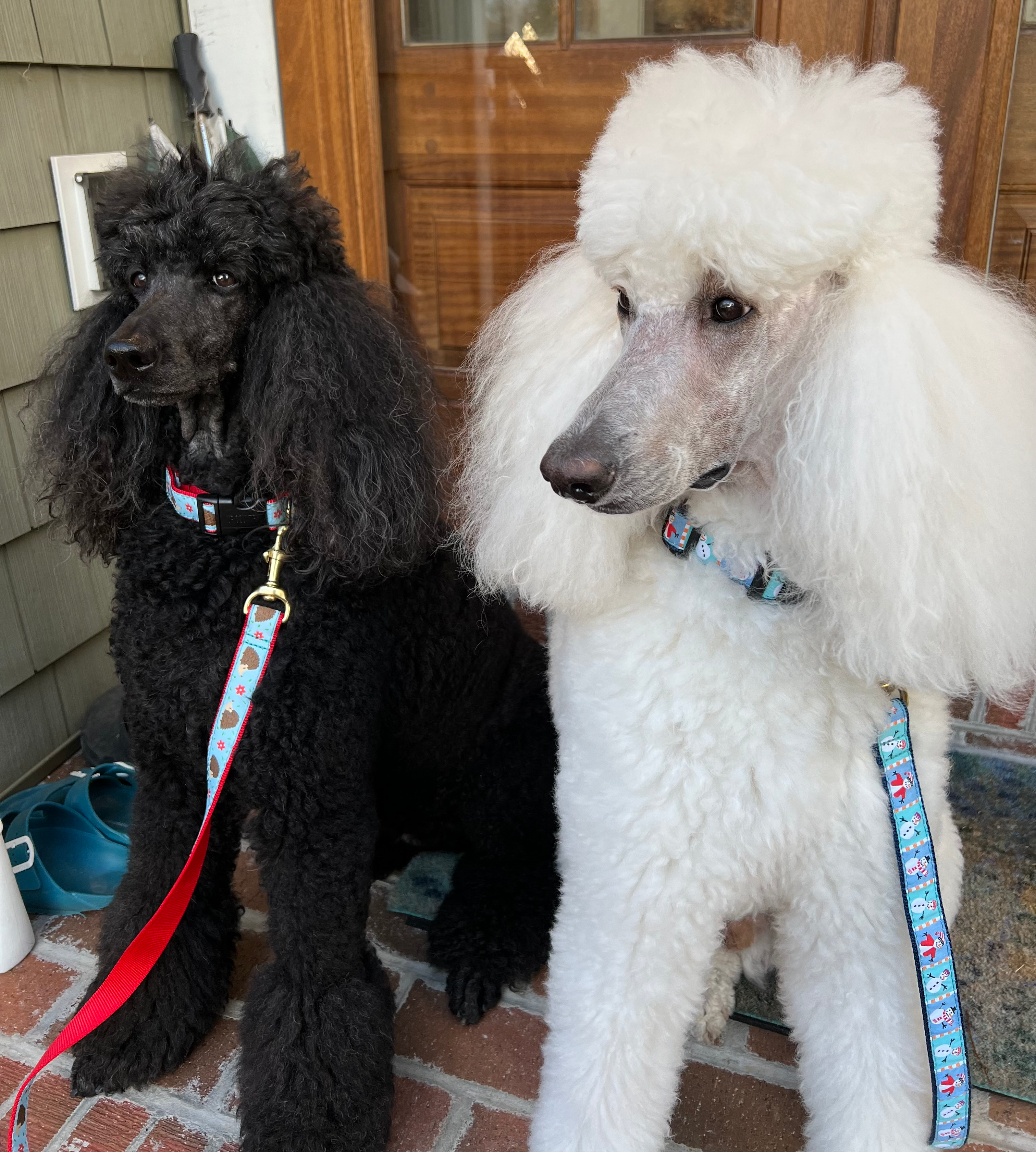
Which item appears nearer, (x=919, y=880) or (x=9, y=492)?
(x=919, y=880)

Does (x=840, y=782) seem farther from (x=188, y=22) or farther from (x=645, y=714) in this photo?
(x=188, y=22)

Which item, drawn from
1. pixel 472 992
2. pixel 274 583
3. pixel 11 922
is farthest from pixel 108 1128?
pixel 274 583

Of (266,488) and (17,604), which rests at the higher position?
(266,488)

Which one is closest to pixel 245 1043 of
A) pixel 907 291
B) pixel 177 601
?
pixel 177 601

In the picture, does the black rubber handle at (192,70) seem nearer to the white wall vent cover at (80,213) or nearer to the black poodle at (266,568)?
the white wall vent cover at (80,213)

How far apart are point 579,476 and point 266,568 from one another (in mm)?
602

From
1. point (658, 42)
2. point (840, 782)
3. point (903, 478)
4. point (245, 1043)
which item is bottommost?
point (245, 1043)

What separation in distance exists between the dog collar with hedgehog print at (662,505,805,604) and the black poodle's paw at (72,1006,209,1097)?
1.14 m

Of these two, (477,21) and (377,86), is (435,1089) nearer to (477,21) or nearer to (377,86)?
(377,86)

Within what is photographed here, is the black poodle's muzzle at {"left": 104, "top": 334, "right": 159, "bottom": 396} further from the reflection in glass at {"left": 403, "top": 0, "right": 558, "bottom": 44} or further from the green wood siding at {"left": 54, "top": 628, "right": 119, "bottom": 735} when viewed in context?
the reflection in glass at {"left": 403, "top": 0, "right": 558, "bottom": 44}

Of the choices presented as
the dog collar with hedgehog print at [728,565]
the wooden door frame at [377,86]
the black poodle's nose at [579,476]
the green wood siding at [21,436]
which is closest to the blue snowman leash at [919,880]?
the dog collar with hedgehog print at [728,565]

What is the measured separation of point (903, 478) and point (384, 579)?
78 centimetres

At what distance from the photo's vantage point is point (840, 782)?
115 centimetres

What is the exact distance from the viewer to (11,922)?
5.68 ft
